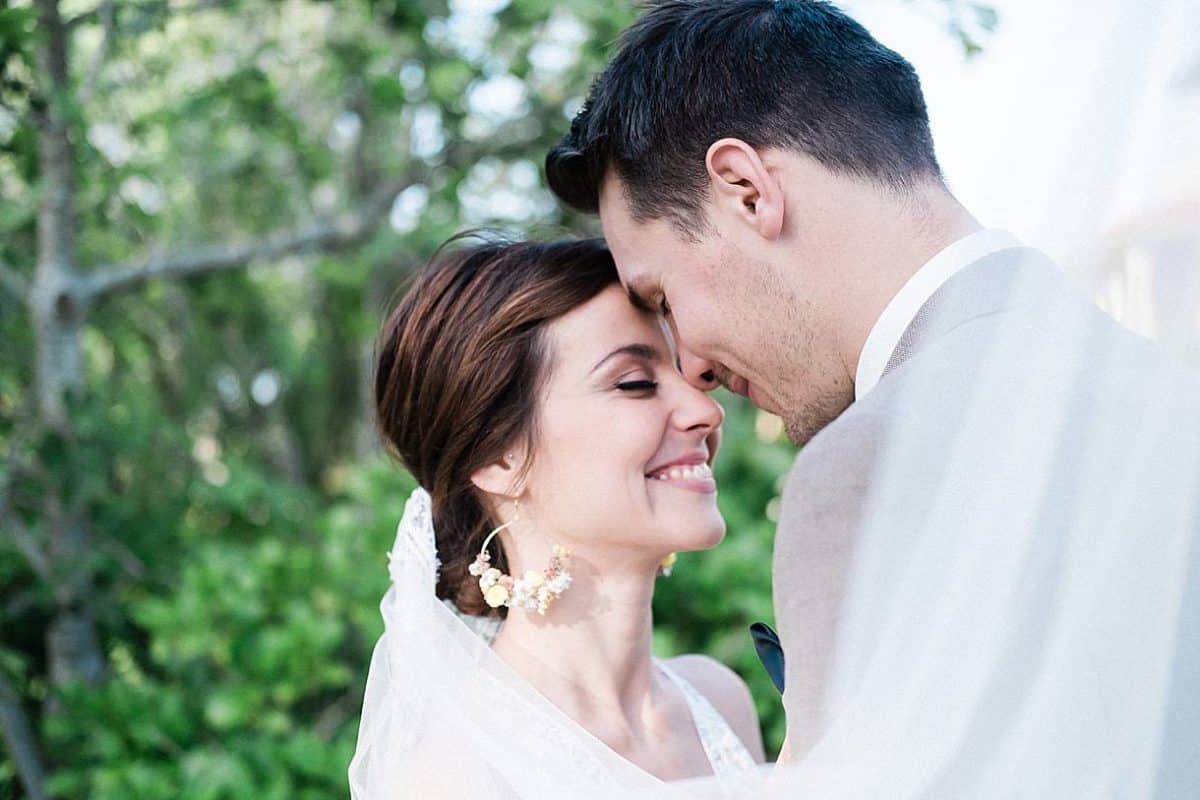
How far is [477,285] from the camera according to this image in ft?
7.70

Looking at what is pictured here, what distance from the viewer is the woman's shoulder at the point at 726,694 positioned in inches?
107

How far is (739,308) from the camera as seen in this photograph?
73.0 inches

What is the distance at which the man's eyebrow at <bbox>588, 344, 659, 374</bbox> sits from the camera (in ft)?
7.38

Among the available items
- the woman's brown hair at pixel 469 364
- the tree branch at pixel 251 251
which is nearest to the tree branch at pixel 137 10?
the tree branch at pixel 251 251

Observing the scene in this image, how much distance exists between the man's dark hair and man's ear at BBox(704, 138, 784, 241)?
0.04 metres

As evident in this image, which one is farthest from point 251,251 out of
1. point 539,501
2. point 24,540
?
point 539,501

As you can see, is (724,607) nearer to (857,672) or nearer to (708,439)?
(708,439)

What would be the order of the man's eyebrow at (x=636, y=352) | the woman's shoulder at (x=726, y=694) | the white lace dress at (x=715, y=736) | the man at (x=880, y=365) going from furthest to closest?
the woman's shoulder at (x=726, y=694) < the white lace dress at (x=715, y=736) < the man's eyebrow at (x=636, y=352) < the man at (x=880, y=365)

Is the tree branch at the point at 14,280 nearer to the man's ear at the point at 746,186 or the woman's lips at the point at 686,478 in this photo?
the woman's lips at the point at 686,478

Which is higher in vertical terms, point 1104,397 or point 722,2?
point 722,2

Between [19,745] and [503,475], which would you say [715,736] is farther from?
[19,745]

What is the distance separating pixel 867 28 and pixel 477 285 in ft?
2.92

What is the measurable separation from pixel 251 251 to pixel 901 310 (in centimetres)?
343

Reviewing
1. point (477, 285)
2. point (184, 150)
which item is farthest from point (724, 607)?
point (184, 150)
